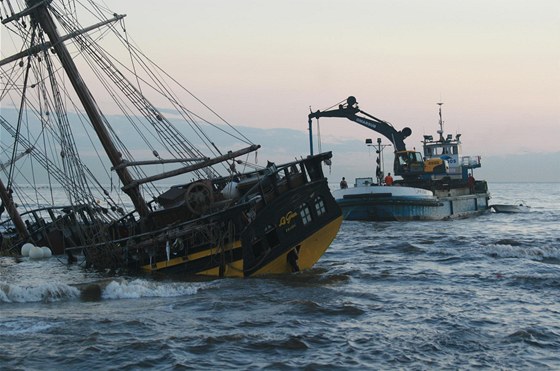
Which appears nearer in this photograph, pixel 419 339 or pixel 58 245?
pixel 419 339

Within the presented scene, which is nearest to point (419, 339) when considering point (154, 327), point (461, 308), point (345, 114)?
point (461, 308)

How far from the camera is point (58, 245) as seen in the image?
3319cm

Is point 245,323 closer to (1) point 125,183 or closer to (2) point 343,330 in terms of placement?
(2) point 343,330

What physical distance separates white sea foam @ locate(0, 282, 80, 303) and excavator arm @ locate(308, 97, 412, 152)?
117 ft

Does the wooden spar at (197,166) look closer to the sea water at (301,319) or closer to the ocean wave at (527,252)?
the sea water at (301,319)

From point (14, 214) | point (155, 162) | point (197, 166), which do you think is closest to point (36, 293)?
point (155, 162)

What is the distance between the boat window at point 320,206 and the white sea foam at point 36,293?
779cm

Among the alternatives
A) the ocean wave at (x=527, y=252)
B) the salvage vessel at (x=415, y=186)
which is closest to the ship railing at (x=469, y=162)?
the salvage vessel at (x=415, y=186)

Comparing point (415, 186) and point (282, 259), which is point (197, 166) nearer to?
point (282, 259)

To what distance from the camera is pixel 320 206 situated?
22234mm

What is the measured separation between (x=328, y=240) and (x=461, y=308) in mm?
6971

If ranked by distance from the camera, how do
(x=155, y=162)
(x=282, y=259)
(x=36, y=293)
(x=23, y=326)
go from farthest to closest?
(x=155, y=162)
(x=282, y=259)
(x=36, y=293)
(x=23, y=326)

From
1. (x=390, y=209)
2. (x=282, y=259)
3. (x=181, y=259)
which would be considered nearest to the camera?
(x=181, y=259)

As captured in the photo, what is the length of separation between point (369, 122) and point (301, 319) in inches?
1635
